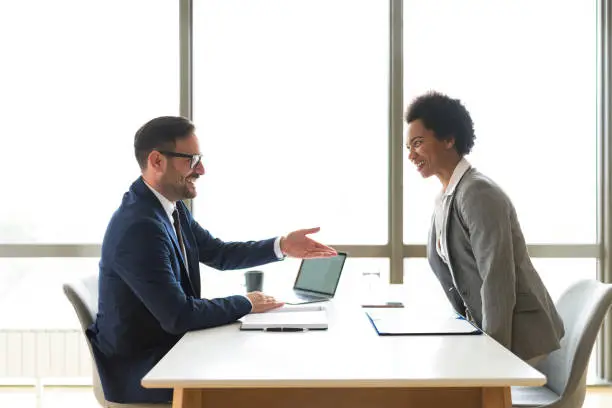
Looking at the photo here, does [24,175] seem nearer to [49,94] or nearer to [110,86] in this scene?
[49,94]

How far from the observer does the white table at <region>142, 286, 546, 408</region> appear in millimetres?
1369

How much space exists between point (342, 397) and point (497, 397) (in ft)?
1.51

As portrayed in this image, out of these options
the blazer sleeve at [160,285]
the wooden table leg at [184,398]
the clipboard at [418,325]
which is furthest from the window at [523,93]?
the wooden table leg at [184,398]

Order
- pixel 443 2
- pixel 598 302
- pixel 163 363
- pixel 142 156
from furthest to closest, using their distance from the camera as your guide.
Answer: pixel 443 2 → pixel 142 156 → pixel 598 302 → pixel 163 363

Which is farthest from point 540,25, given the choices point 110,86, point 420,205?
point 110,86

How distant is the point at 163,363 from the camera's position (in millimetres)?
1501

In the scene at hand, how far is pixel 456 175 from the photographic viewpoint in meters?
2.18

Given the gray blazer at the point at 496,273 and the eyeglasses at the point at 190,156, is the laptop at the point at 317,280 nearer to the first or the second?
the gray blazer at the point at 496,273

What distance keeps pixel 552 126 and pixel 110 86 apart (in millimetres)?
2596

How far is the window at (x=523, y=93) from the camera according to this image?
140 inches

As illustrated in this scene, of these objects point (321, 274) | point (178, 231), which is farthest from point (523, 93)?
point (178, 231)

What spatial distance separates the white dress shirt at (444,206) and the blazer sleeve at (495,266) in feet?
0.64

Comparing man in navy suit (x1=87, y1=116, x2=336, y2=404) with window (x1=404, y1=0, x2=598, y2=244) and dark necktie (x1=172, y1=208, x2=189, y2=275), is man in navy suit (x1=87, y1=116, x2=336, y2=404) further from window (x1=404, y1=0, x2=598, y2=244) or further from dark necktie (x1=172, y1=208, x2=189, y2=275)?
window (x1=404, y1=0, x2=598, y2=244)

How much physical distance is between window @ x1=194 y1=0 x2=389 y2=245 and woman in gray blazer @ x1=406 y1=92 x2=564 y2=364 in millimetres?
1224
